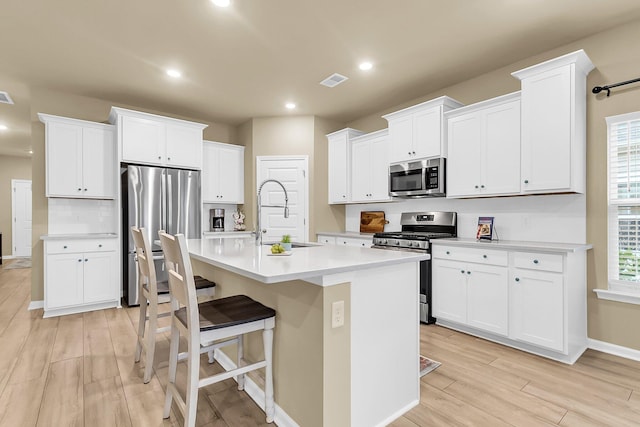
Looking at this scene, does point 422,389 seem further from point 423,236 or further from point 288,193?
point 288,193

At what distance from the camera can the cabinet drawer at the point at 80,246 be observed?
3814 mm

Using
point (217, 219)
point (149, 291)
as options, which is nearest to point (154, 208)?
point (217, 219)

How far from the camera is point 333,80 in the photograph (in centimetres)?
396

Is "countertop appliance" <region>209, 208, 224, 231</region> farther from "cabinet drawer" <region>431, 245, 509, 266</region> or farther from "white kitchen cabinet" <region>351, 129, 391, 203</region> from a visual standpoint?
"cabinet drawer" <region>431, 245, 509, 266</region>

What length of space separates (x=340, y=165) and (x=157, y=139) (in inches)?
104

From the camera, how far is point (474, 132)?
346 cm

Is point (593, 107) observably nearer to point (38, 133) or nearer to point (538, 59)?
point (538, 59)

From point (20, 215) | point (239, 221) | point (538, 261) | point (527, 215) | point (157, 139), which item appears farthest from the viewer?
point (20, 215)

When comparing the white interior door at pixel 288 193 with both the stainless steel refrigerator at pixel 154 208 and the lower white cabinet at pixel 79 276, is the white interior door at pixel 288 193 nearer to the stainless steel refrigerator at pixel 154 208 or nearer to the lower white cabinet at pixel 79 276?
the stainless steel refrigerator at pixel 154 208

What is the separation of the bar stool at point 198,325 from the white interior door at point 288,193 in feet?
10.8

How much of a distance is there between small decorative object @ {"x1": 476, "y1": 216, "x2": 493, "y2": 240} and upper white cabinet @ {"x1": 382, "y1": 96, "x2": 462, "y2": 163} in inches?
33.2

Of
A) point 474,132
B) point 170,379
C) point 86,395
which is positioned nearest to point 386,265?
point 170,379

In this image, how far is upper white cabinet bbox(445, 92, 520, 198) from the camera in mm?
3148

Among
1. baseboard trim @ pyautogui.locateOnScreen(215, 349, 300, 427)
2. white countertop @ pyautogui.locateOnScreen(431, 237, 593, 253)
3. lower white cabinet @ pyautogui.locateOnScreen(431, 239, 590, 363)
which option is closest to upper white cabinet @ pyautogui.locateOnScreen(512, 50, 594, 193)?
white countertop @ pyautogui.locateOnScreen(431, 237, 593, 253)
